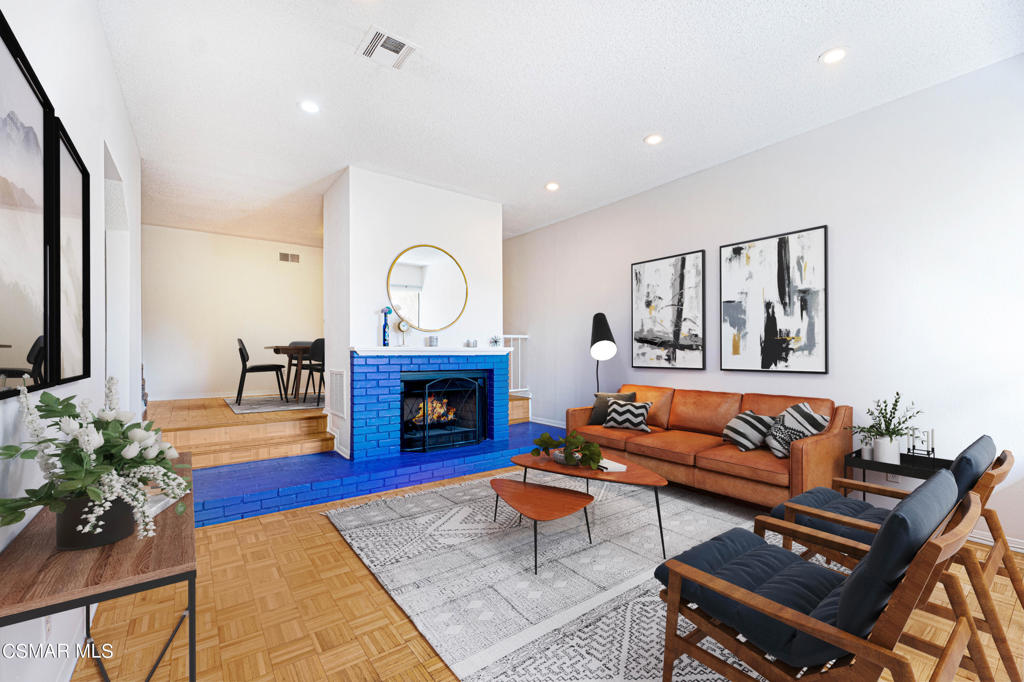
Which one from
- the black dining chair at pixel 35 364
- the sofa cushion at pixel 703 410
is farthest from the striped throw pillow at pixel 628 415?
the black dining chair at pixel 35 364

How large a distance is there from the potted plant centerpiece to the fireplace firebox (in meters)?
3.16

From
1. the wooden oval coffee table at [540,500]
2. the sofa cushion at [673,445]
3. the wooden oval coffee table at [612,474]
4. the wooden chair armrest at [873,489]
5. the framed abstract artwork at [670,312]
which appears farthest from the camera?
the framed abstract artwork at [670,312]

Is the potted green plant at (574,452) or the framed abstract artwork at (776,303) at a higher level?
the framed abstract artwork at (776,303)

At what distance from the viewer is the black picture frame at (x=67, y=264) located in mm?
1431

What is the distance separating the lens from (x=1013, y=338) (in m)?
2.66

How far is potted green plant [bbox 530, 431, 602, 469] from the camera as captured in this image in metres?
2.79

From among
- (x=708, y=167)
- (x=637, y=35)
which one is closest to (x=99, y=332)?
(x=637, y=35)

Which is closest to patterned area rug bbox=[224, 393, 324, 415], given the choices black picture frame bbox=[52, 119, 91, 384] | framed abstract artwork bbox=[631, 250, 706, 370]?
black picture frame bbox=[52, 119, 91, 384]

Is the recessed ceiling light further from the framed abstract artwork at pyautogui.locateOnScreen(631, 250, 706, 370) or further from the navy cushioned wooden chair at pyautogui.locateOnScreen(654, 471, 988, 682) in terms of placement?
the navy cushioned wooden chair at pyautogui.locateOnScreen(654, 471, 988, 682)

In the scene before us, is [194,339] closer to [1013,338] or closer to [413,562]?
[413,562]

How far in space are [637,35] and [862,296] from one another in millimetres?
2467

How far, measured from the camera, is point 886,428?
292 centimetres

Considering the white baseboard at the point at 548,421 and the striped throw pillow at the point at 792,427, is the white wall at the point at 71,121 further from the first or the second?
the white baseboard at the point at 548,421

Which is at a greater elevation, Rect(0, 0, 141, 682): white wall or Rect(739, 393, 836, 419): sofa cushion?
Rect(0, 0, 141, 682): white wall
